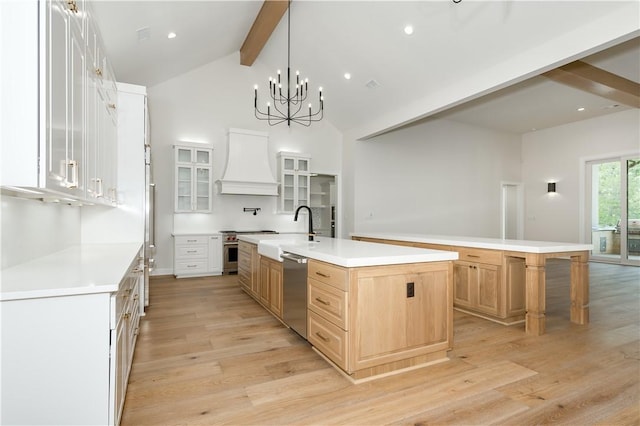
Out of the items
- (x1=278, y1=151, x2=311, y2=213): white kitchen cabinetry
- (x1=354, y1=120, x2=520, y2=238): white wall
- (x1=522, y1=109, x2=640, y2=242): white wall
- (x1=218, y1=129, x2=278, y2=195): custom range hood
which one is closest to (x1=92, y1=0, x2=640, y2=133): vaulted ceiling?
(x1=522, y1=109, x2=640, y2=242): white wall

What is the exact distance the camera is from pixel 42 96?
1.34 meters

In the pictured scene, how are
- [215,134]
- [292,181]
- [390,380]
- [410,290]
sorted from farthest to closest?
[292,181] → [215,134] → [410,290] → [390,380]

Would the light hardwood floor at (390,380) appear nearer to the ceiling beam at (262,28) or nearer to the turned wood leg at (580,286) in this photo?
the turned wood leg at (580,286)

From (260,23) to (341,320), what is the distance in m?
5.18

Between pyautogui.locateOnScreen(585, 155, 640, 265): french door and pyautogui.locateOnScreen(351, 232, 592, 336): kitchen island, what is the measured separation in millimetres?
5672

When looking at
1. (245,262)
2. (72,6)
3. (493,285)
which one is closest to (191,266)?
(245,262)

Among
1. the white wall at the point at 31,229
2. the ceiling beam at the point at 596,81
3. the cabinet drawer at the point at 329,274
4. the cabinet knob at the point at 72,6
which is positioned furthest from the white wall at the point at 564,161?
the white wall at the point at 31,229

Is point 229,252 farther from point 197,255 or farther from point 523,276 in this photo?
point 523,276

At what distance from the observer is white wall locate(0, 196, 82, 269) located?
1852 mm

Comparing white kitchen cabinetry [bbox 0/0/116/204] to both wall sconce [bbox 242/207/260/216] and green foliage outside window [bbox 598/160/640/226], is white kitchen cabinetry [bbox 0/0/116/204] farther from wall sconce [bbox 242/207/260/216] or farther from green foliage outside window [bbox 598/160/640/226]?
green foliage outside window [bbox 598/160/640/226]

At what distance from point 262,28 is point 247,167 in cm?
245

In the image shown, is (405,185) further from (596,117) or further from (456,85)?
(596,117)

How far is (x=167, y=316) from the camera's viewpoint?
12.5 feet

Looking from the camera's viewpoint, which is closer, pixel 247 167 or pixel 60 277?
pixel 60 277
